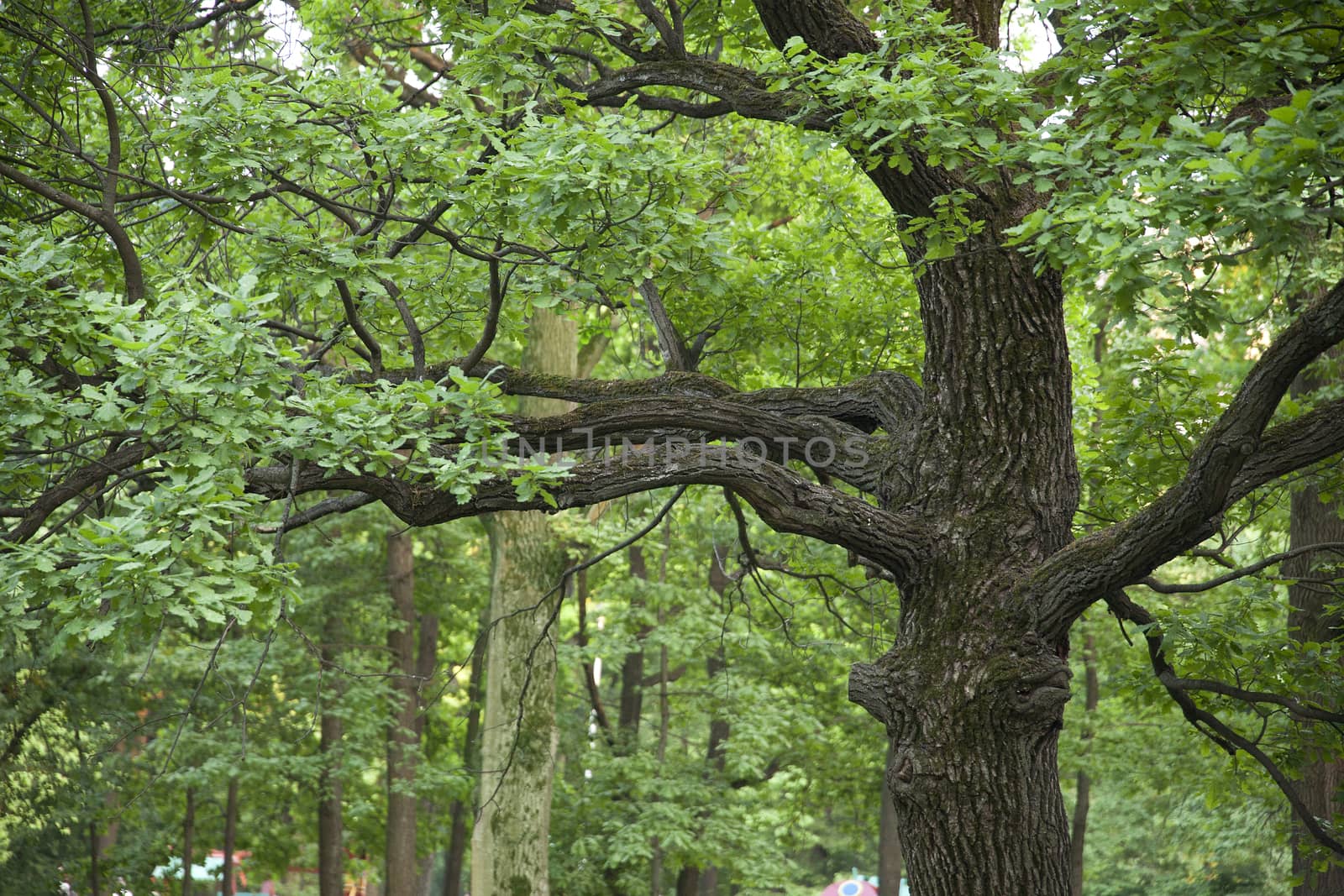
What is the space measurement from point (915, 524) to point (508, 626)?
6227mm

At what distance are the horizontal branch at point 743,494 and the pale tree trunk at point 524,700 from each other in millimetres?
4696

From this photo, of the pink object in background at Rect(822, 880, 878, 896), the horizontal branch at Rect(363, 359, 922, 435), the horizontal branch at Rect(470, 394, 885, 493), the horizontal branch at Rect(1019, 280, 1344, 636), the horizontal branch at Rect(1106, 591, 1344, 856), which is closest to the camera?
the horizontal branch at Rect(1019, 280, 1344, 636)

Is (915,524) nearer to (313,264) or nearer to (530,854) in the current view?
(313,264)

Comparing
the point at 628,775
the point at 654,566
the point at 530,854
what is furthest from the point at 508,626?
the point at 654,566

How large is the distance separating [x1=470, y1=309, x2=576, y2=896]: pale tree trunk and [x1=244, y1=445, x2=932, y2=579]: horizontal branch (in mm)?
4696

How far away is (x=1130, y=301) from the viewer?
387cm

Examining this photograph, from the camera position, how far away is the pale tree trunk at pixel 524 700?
1045 centimetres

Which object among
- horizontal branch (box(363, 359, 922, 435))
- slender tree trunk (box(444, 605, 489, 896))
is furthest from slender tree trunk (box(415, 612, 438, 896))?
horizontal branch (box(363, 359, 922, 435))

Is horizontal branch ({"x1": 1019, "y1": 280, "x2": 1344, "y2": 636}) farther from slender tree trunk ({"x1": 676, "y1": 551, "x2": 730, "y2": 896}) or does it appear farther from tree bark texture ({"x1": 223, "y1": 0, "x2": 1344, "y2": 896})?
slender tree trunk ({"x1": 676, "y1": 551, "x2": 730, "y2": 896})

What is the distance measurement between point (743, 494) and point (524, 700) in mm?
5341

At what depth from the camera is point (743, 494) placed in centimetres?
564

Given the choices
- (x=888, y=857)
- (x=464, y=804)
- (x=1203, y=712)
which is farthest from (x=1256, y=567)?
(x=464, y=804)

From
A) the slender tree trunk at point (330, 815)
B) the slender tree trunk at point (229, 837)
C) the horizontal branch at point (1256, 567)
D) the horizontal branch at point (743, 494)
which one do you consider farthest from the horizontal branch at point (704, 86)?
the slender tree trunk at point (229, 837)

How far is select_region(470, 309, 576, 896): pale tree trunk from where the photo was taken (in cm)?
1045
